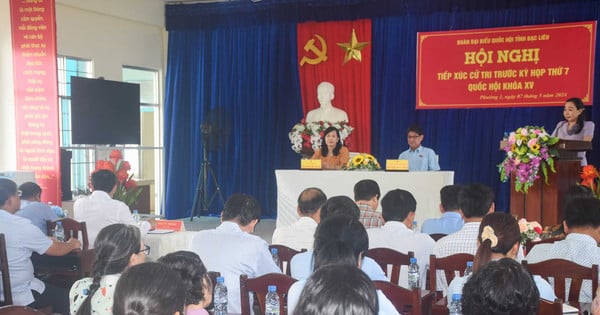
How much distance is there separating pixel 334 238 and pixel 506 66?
20.3 feet

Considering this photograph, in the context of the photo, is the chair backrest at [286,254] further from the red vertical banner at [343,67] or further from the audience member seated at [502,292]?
the red vertical banner at [343,67]

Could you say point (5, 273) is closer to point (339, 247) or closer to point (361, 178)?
point (339, 247)

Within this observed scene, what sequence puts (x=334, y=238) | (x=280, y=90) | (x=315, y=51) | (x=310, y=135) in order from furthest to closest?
1. (x=280, y=90)
2. (x=315, y=51)
3. (x=310, y=135)
4. (x=334, y=238)

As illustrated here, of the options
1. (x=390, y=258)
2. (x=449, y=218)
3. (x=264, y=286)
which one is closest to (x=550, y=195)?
(x=449, y=218)

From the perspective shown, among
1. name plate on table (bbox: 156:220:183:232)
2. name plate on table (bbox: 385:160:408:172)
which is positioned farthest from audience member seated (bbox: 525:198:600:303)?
name plate on table (bbox: 385:160:408:172)

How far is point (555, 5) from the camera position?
750 cm

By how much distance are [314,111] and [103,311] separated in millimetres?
6453

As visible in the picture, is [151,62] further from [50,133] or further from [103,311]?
[103,311]

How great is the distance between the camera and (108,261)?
2361mm

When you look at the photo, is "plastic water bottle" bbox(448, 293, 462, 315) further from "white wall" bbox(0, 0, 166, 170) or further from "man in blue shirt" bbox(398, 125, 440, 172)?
"white wall" bbox(0, 0, 166, 170)

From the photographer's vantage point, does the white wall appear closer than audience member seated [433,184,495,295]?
No

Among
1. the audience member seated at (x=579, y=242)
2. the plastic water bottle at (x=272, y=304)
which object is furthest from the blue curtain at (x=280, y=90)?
the plastic water bottle at (x=272, y=304)

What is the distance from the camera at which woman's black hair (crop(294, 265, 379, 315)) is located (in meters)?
1.20

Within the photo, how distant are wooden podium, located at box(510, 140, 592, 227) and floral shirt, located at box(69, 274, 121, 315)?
12.0 ft
